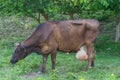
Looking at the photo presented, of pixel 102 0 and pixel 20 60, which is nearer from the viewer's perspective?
pixel 20 60

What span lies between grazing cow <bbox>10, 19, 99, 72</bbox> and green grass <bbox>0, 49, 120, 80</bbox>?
0.27m

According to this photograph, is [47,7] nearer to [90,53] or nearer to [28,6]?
[28,6]

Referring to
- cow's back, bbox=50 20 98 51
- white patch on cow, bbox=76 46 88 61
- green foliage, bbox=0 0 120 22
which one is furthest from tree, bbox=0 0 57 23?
white patch on cow, bbox=76 46 88 61

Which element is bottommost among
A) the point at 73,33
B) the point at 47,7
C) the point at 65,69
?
the point at 65,69

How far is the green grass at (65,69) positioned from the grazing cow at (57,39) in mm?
273

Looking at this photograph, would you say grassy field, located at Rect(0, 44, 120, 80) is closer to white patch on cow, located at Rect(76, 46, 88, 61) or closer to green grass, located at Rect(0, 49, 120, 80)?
green grass, located at Rect(0, 49, 120, 80)

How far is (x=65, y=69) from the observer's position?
948 centimetres

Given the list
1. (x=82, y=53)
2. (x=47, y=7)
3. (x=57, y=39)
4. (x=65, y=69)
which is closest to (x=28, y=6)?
(x=47, y=7)

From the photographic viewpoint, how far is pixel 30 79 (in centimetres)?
846

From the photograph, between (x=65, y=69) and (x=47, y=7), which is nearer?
(x=65, y=69)

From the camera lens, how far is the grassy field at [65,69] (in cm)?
847

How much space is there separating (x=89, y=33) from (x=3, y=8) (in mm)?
4517

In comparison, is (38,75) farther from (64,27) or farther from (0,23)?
(0,23)

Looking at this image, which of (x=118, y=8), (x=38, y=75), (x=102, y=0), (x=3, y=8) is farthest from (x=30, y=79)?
(x=3, y=8)
